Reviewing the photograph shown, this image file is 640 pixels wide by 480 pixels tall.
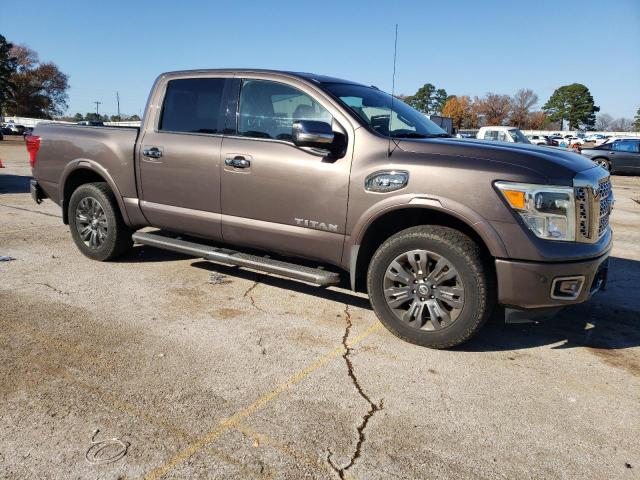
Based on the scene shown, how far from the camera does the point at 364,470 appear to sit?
7.55 ft

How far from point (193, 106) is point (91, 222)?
1783 mm

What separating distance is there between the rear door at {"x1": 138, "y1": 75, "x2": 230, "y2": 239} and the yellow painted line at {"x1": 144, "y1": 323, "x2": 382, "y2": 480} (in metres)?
1.72

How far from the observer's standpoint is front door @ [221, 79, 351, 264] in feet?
12.8

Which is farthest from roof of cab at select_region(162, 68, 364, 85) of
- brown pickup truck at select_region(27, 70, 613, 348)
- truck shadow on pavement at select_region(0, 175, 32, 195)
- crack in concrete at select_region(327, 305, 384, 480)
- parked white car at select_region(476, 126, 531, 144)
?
parked white car at select_region(476, 126, 531, 144)

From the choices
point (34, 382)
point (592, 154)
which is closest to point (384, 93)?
point (34, 382)

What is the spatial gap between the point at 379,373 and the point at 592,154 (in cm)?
2257

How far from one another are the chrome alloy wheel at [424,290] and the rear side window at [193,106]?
213 centimetres

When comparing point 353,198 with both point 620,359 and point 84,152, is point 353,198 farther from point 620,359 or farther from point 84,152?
point 84,152

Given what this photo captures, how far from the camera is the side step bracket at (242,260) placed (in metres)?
3.94

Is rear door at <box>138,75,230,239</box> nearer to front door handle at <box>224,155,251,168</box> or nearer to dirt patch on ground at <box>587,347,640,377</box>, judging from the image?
front door handle at <box>224,155,251,168</box>

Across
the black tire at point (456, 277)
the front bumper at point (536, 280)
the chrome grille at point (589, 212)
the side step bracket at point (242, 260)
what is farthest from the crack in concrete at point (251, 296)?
the chrome grille at point (589, 212)

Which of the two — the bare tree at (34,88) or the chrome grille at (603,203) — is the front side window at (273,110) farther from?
the bare tree at (34,88)

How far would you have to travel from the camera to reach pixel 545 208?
10.4 ft

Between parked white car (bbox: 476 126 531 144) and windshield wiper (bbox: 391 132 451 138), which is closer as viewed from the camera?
windshield wiper (bbox: 391 132 451 138)
